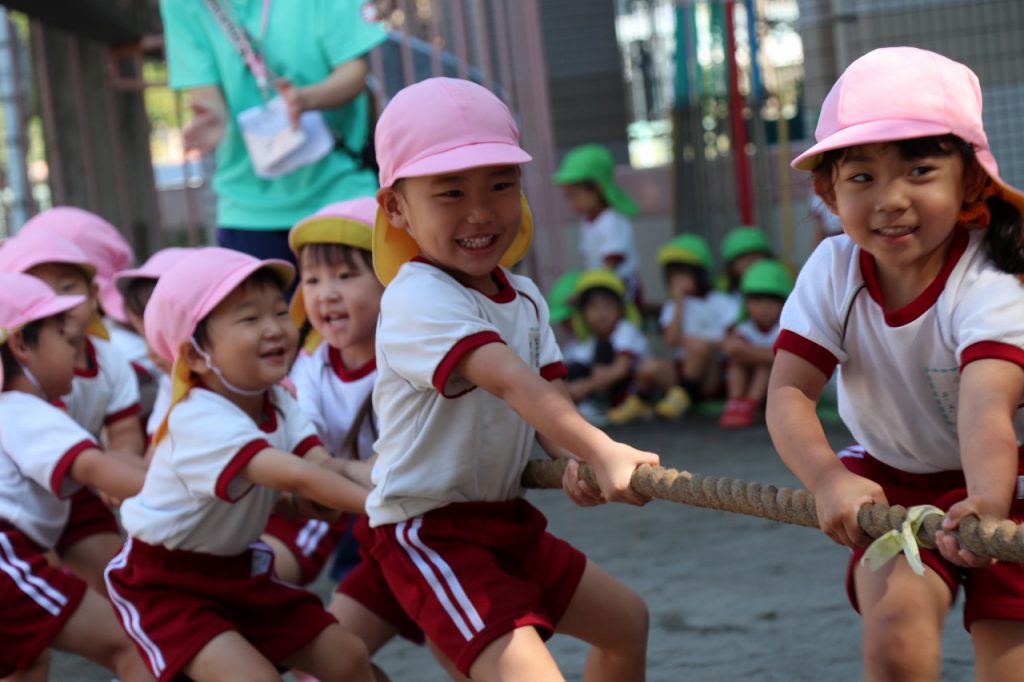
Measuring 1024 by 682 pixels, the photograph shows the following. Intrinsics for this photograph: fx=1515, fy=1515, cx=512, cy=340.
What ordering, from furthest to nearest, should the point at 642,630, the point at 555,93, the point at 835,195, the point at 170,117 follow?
the point at 170,117, the point at 555,93, the point at 642,630, the point at 835,195

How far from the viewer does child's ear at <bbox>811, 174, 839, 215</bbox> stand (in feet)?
8.12

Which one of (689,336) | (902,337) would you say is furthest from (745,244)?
(902,337)

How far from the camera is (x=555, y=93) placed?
1138 centimetres

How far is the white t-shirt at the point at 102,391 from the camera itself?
13.4 feet

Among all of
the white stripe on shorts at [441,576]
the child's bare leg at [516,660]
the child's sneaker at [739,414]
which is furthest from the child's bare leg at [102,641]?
the child's sneaker at [739,414]

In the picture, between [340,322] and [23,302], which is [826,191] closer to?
[340,322]

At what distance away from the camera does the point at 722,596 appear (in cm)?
433

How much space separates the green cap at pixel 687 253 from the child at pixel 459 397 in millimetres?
5167

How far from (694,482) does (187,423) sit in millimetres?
1331

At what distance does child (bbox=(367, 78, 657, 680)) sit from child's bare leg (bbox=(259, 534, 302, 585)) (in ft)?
3.82

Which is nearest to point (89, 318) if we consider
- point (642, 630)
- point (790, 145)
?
point (642, 630)

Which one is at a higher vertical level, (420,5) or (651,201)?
(420,5)

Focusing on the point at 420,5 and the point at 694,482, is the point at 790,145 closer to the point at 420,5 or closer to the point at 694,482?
the point at 420,5

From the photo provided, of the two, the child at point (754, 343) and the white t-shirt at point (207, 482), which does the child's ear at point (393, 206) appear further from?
the child at point (754, 343)
